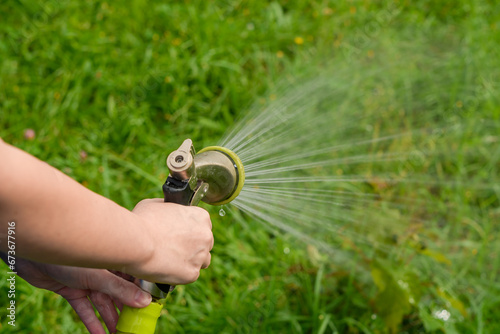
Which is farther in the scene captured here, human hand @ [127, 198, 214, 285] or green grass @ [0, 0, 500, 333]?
green grass @ [0, 0, 500, 333]

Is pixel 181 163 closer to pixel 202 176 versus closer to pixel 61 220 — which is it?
pixel 202 176

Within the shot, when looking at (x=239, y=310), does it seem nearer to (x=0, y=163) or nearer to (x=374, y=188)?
(x=374, y=188)

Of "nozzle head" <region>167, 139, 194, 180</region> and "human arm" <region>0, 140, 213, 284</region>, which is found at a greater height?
"nozzle head" <region>167, 139, 194, 180</region>

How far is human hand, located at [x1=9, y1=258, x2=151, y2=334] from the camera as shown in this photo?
4.00ft

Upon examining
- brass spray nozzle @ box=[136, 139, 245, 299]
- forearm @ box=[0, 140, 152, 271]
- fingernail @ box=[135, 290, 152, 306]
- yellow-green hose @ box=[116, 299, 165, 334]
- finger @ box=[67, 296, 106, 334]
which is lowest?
finger @ box=[67, 296, 106, 334]

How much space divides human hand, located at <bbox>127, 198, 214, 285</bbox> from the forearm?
0.04 m

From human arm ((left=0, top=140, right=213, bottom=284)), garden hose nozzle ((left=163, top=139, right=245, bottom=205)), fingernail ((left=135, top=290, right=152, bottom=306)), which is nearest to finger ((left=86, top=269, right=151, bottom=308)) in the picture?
fingernail ((left=135, top=290, right=152, bottom=306))

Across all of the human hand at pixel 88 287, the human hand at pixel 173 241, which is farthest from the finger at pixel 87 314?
the human hand at pixel 173 241

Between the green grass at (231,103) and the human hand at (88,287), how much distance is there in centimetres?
60

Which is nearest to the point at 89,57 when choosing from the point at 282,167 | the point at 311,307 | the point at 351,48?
the point at 282,167

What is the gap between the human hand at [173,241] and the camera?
3.53 ft

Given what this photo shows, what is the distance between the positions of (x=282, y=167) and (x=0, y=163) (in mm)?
1655

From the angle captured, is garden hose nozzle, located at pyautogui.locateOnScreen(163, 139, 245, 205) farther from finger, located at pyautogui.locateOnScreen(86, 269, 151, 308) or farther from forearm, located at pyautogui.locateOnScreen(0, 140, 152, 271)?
finger, located at pyautogui.locateOnScreen(86, 269, 151, 308)

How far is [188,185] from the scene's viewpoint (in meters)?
1.13
